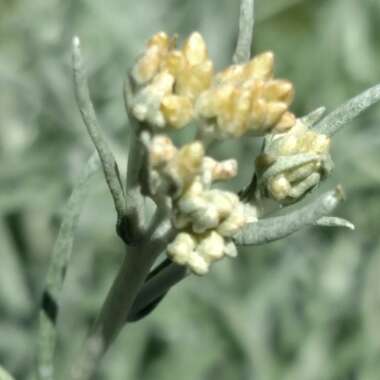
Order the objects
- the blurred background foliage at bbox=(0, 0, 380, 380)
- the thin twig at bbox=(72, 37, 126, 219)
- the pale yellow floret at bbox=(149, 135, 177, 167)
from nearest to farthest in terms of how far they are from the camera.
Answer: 1. the pale yellow floret at bbox=(149, 135, 177, 167)
2. the thin twig at bbox=(72, 37, 126, 219)
3. the blurred background foliage at bbox=(0, 0, 380, 380)

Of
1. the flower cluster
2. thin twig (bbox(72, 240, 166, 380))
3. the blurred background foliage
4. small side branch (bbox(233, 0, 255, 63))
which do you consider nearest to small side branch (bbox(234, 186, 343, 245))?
the flower cluster

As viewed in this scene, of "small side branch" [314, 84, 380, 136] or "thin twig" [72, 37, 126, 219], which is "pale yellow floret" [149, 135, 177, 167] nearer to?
"thin twig" [72, 37, 126, 219]

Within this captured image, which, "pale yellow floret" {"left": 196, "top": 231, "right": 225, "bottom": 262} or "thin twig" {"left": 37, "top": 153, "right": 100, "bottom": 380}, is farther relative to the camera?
"thin twig" {"left": 37, "top": 153, "right": 100, "bottom": 380}

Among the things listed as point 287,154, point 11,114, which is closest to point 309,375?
point 11,114

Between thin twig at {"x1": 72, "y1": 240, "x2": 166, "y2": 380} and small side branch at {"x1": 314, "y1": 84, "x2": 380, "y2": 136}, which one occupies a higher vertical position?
small side branch at {"x1": 314, "y1": 84, "x2": 380, "y2": 136}

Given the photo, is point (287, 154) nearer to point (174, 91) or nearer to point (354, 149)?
point (174, 91)

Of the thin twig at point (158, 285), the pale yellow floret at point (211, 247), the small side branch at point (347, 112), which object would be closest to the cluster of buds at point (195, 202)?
the pale yellow floret at point (211, 247)
